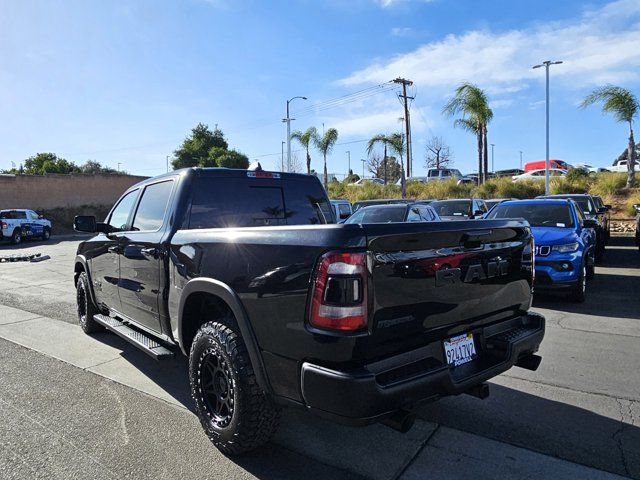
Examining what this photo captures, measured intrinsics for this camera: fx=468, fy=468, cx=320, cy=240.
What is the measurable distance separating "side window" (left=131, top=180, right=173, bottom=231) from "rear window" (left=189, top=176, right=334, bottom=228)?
396mm

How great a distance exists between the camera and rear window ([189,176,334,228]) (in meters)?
4.07

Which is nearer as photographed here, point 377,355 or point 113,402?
Answer: point 377,355

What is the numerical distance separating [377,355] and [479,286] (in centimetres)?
98

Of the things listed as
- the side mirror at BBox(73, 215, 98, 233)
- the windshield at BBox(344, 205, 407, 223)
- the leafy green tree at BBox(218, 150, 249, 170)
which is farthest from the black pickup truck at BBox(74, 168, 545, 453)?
the leafy green tree at BBox(218, 150, 249, 170)

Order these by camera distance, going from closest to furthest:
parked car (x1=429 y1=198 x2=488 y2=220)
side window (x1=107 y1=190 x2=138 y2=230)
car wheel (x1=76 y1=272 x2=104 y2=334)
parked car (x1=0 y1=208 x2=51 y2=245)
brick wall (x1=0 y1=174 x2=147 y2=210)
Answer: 1. side window (x1=107 y1=190 x2=138 y2=230)
2. car wheel (x1=76 y1=272 x2=104 y2=334)
3. parked car (x1=429 y1=198 x2=488 y2=220)
4. parked car (x1=0 y1=208 x2=51 y2=245)
5. brick wall (x1=0 y1=174 x2=147 y2=210)

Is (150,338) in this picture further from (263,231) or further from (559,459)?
(559,459)

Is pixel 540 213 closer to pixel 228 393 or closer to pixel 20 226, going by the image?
pixel 228 393

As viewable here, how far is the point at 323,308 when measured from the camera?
2432mm

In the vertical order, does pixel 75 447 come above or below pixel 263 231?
below

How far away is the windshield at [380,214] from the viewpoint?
33.9 feet

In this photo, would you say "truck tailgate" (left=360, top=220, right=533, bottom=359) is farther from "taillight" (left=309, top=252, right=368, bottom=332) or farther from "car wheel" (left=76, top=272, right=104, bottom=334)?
"car wheel" (left=76, top=272, right=104, bottom=334)

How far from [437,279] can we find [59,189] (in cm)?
3886

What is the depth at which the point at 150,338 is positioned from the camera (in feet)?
14.9

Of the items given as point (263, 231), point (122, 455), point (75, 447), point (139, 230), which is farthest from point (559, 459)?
point (139, 230)
